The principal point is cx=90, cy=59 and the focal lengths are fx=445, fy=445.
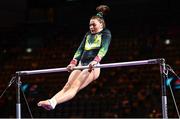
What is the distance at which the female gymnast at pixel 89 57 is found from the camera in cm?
568

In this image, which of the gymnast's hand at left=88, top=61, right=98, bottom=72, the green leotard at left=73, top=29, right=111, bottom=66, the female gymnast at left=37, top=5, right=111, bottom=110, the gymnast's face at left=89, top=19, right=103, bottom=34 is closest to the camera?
the gymnast's hand at left=88, top=61, right=98, bottom=72

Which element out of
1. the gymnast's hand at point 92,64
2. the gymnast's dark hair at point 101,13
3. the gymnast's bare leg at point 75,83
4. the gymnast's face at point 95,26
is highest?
the gymnast's dark hair at point 101,13

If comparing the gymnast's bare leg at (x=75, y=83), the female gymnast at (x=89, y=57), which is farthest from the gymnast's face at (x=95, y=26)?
the gymnast's bare leg at (x=75, y=83)

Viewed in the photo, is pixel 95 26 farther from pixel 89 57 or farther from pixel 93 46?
pixel 89 57

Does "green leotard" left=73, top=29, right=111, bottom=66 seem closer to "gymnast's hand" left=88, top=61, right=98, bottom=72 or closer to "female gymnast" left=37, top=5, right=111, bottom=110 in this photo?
"female gymnast" left=37, top=5, right=111, bottom=110

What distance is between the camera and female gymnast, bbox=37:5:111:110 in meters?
5.68

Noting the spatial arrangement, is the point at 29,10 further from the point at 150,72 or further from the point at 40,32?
the point at 150,72

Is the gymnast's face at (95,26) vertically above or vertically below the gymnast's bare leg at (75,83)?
above

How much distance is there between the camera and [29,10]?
50.2ft

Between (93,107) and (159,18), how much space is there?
3697 mm

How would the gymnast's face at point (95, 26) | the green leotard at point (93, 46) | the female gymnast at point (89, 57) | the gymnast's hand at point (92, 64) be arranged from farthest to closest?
the gymnast's face at point (95, 26) → the green leotard at point (93, 46) → the female gymnast at point (89, 57) → the gymnast's hand at point (92, 64)

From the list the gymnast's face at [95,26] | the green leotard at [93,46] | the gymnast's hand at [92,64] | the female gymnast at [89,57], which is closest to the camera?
the gymnast's hand at [92,64]

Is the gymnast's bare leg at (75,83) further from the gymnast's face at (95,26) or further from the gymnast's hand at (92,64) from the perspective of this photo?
the gymnast's face at (95,26)

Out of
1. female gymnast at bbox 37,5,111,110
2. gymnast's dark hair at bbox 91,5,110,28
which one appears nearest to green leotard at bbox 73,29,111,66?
female gymnast at bbox 37,5,111,110
